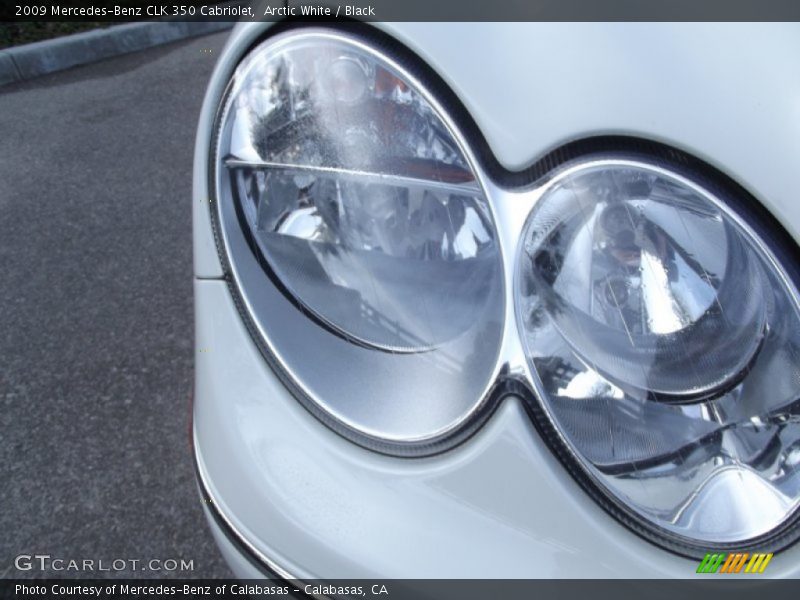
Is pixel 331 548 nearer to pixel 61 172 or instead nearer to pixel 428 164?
pixel 428 164

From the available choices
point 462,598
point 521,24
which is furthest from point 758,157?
point 462,598

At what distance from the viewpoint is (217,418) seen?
2.87ft

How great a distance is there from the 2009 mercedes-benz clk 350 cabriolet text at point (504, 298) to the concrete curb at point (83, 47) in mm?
4347

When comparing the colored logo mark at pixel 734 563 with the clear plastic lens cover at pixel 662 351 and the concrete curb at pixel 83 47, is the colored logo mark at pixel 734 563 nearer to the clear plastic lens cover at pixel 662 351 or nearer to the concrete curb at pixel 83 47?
the clear plastic lens cover at pixel 662 351

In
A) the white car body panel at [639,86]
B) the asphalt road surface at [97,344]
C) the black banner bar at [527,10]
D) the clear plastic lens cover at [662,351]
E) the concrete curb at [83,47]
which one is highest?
the black banner bar at [527,10]

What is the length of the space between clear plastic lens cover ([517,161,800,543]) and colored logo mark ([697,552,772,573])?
0.02 meters

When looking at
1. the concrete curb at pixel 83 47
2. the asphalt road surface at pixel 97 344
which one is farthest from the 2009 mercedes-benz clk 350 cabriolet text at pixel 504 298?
the concrete curb at pixel 83 47

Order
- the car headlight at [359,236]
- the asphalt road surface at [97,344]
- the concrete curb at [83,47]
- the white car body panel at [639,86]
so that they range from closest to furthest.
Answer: the white car body panel at [639,86] → the car headlight at [359,236] → the asphalt road surface at [97,344] → the concrete curb at [83,47]

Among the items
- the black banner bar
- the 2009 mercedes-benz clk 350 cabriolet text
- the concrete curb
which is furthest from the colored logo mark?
the concrete curb

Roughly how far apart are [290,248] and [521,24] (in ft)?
1.33

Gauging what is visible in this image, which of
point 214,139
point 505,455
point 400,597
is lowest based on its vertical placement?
point 400,597

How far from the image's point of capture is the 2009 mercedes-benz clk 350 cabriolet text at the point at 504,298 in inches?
24.8

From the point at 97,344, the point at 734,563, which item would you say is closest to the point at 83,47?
the point at 97,344

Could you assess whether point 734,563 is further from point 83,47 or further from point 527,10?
point 83,47
